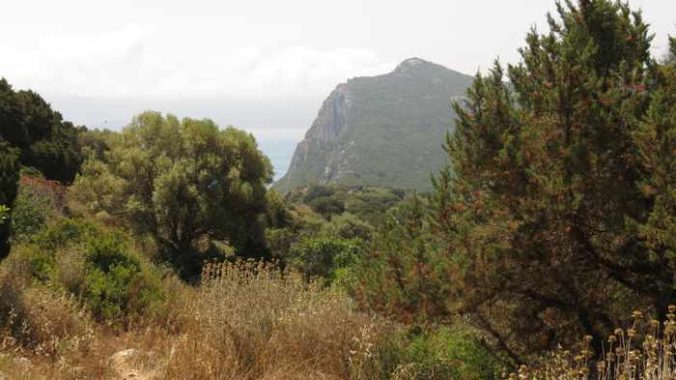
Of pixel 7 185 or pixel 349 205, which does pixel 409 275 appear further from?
pixel 349 205

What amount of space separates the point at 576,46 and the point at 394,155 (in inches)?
6536

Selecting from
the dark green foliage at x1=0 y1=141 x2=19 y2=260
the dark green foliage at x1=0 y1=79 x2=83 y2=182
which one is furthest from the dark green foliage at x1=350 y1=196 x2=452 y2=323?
the dark green foliage at x1=0 y1=79 x2=83 y2=182

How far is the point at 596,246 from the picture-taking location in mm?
4773

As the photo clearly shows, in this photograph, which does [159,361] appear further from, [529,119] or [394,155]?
[394,155]

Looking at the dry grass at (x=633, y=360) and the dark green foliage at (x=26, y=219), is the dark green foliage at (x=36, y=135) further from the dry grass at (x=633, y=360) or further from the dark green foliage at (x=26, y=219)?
the dry grass at (x=633, y=360)

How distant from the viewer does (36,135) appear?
24.6 m

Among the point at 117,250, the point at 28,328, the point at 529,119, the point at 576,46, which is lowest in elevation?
the point at 28,328

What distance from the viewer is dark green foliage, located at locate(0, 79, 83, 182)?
22562 mm

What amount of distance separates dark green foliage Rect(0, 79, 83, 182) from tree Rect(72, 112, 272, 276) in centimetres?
492

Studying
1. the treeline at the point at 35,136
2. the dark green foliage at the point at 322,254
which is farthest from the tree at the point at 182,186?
the treeline at the point at 35,136

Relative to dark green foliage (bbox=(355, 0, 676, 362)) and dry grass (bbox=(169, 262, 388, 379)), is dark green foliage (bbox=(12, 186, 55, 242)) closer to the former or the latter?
dry grass (bbox=(169, 262, 388, 379))

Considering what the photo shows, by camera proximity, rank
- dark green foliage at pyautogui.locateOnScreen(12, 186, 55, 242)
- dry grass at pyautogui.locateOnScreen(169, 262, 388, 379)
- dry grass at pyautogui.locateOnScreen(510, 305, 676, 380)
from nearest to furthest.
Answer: dry grass at pyautogui.locateOnScreen(510, 305, 676, 380), dry grass at pyautogui.locateOnScreen(169, 262, 388, 379), dark green foliage at pyautogui.locateOnScreen(12, 186, 55, 242)

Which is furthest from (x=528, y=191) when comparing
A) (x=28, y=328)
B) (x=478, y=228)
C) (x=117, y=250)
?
(x=117, y=250)

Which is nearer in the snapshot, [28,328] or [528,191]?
[528,191]
